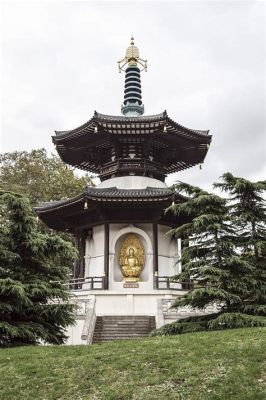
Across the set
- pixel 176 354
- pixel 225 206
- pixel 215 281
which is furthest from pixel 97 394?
pixel 225 206

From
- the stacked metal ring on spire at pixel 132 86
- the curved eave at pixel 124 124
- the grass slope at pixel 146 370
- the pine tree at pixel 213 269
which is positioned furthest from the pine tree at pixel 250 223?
the stacked metal ring on spire at pixel 132 86

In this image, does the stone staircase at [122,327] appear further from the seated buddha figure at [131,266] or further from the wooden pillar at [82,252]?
the wooden pillar at [82,252]

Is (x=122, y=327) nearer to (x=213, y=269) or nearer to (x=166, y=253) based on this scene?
(x=166, y=253)

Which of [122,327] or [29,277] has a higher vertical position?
[29,277]

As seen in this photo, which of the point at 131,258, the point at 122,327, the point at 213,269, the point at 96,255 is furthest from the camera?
the point at 96,255

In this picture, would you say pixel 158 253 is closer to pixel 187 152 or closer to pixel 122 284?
pixel 122 284

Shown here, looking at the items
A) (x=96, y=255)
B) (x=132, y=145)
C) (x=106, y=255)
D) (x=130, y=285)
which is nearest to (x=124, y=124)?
(x=132, y=145)

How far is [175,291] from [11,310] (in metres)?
9.11

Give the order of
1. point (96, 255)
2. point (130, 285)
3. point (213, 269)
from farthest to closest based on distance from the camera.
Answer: point (96, 255), point (130, 285), point (213, 269)

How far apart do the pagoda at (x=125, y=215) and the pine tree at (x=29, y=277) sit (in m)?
4.21

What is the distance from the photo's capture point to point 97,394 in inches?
335

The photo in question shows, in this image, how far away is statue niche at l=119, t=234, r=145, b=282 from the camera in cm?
2188

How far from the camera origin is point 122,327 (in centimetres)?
1819

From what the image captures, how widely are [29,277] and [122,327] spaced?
585 cm
